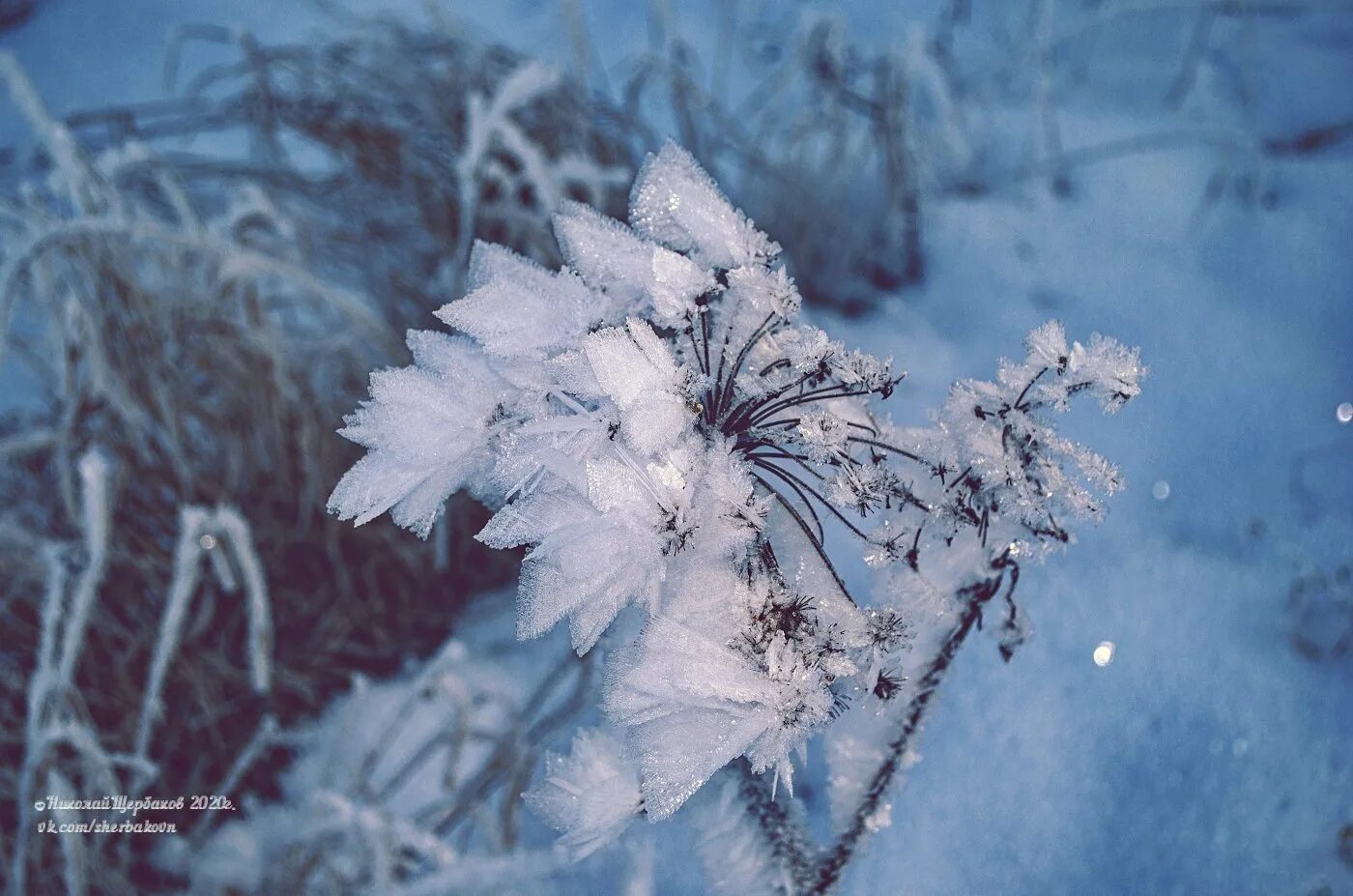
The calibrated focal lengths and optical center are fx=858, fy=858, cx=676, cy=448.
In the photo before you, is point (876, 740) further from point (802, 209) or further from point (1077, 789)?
point (802, 209)

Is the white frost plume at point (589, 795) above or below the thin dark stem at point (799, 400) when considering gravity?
below

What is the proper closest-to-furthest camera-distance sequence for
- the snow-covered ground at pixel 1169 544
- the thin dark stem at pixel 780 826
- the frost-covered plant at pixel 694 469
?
the frost-covered plant at pixel 694 469
the thin dark stem at pixel 780 826
the snow-covered ground at pixel 1169 544

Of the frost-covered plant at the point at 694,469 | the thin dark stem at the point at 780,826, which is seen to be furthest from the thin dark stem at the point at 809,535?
the thin dark stem at the point at 780,826

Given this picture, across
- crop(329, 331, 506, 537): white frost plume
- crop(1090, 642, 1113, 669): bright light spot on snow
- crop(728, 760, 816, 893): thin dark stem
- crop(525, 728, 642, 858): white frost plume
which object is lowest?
crop(525, 728, 642, 858): white frost plume

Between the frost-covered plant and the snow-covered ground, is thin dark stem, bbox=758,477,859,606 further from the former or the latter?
the snow-covered ground

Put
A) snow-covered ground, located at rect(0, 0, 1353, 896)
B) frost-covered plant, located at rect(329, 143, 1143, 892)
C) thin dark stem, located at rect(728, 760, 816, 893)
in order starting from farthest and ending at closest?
snow-covered ground, located at rect(0, 0, 1353, 896)
thin dark stem, located at rect(728, 760, 816, 893)
frost-covered plant, located at rect(329, 143, 1143, 892)

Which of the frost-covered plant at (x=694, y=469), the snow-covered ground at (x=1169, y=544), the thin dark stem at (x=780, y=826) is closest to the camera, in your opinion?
the frost-covered plant at (x=694, y=469)

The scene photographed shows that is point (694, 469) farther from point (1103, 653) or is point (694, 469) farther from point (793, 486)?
point (1103, 653)

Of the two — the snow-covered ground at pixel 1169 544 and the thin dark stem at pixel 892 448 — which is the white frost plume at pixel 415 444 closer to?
→ the thin dark stem at pixel 892 448

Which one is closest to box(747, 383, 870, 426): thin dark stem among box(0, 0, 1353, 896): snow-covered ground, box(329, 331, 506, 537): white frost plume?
box(329, 331, 506, 537): white frost plume
